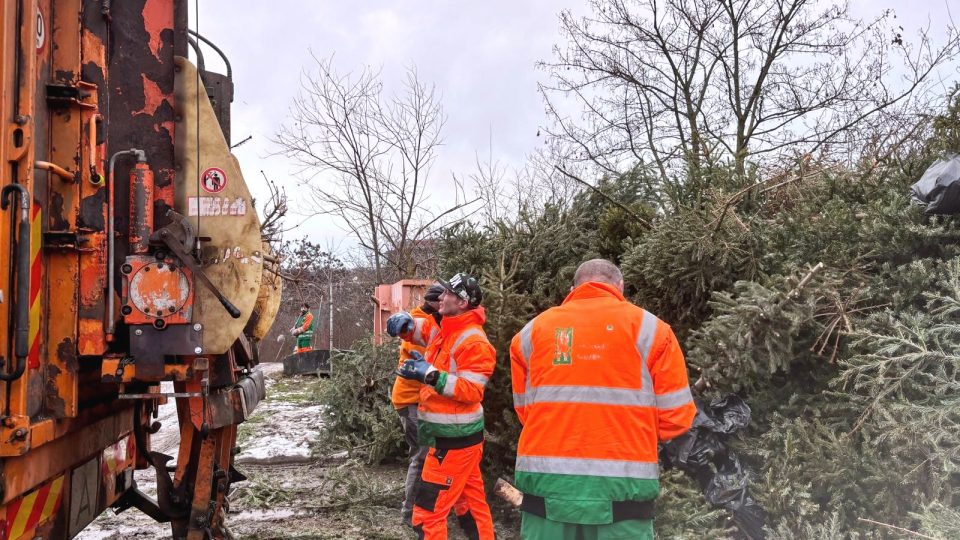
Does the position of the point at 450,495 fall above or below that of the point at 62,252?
below

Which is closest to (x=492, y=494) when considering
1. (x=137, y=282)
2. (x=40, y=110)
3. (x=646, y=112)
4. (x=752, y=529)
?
(x=752, y=529)

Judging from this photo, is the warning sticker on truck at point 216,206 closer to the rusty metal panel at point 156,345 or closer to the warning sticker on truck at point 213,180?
the warning sticker on truck at point 213,180

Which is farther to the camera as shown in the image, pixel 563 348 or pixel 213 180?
pixel 563 348

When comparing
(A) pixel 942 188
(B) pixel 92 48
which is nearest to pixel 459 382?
(B) pixel 92 48

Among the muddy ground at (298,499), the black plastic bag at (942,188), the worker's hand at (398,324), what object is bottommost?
the muddy ground at (298,499)

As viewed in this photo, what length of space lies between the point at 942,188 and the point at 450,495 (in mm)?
3601

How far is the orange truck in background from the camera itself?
2477 mm

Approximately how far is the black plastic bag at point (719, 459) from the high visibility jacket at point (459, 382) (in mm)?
1314

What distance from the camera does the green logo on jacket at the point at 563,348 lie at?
3287mm

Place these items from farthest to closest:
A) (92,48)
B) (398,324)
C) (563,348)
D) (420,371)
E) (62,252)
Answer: (398,324) → (420,371) → (563,348) → (92,48) → (62,252)

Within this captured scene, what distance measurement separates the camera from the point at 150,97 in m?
3.08

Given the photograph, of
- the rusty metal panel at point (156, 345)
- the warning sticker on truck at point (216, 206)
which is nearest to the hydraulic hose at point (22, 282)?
the rusty metal panel at point (156, 345)

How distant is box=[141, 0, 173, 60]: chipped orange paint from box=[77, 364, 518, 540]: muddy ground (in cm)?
367

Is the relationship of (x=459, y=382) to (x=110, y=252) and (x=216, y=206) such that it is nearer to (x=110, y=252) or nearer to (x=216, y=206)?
(x=216, y=206)
